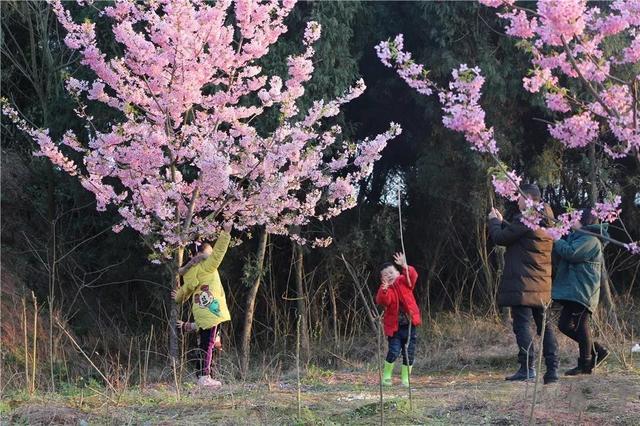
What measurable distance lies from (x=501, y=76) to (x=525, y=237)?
411cm

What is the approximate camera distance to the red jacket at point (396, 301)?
657 cm

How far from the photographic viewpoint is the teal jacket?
6160mm

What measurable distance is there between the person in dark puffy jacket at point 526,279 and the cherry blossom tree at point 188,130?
241 centimetres

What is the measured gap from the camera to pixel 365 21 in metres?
10.6

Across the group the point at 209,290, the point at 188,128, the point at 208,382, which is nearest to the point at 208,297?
the point at 209,290

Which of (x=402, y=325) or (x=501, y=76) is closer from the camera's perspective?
(x=402, y=325)

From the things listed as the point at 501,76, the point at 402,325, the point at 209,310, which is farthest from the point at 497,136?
the point at 209,310

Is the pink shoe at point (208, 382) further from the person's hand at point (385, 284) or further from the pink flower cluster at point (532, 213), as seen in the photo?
the pink flower cluster at point (532, 213)

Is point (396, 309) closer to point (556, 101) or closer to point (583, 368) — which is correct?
point (583, 368)

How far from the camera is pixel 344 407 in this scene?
5059 mm

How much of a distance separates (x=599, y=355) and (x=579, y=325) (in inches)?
25.3

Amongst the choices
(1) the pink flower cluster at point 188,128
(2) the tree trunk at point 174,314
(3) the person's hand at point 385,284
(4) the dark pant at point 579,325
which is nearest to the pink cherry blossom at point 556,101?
(4) the dark pant at point 579,325

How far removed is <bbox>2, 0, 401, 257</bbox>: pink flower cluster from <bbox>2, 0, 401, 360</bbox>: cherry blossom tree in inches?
0.5

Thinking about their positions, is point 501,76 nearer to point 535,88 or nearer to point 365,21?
point 365,21
